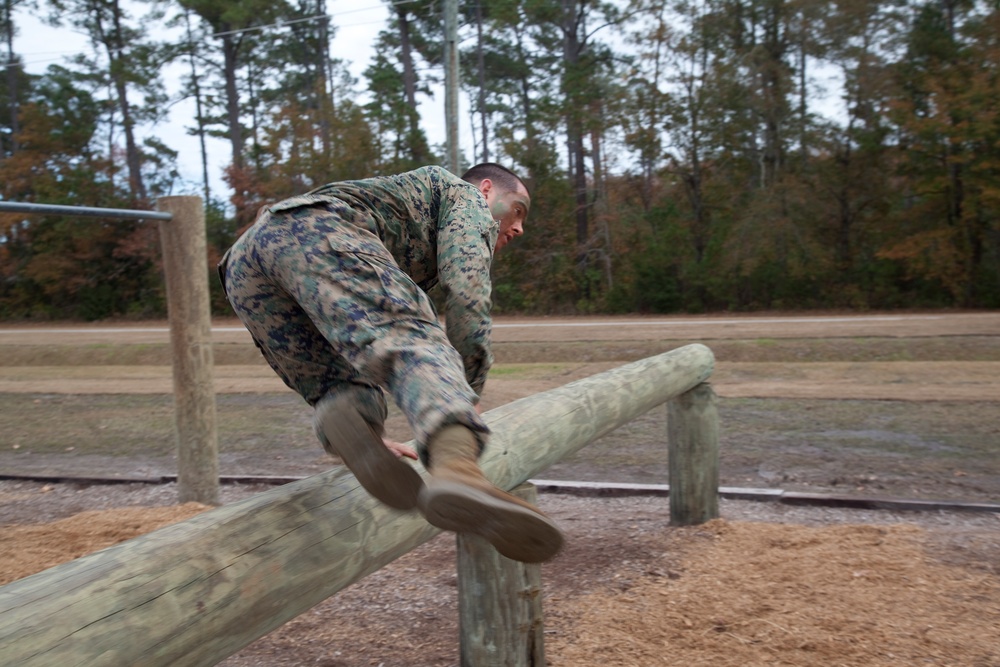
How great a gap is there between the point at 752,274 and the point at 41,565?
2154cm

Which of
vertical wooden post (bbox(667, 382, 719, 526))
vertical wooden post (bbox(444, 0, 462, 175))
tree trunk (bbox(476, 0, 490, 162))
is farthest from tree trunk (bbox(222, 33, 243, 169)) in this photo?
vertical wooden post (bbox(667, 382, 719, 526))

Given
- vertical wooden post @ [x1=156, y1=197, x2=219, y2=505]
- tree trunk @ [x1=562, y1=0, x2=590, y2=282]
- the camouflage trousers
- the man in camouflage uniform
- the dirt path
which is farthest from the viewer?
tree trunk @ [x1=562, y1=0, x2=590, y2=282]

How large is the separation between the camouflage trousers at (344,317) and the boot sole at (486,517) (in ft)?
0.60

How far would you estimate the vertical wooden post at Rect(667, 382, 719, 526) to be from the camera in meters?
4.90

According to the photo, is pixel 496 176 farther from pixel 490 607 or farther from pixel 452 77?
pixel 452 77

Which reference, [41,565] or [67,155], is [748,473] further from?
[67,155]

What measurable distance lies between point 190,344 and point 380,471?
3315mm

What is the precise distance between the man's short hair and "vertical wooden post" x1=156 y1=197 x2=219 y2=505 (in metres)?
2.54

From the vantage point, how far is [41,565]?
165 inches

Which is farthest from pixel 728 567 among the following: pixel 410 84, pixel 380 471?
pixel 410 84

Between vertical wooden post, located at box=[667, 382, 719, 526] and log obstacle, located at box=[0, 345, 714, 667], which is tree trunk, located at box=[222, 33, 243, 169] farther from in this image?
log obstacle, located at box=[0, 345, 714, 667]

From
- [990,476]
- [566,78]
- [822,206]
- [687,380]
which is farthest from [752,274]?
[687,380]

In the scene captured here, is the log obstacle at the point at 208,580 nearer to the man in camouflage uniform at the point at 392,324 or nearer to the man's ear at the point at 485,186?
the man in camouflage uniform at the point at 392,324

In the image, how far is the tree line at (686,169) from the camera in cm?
2144
